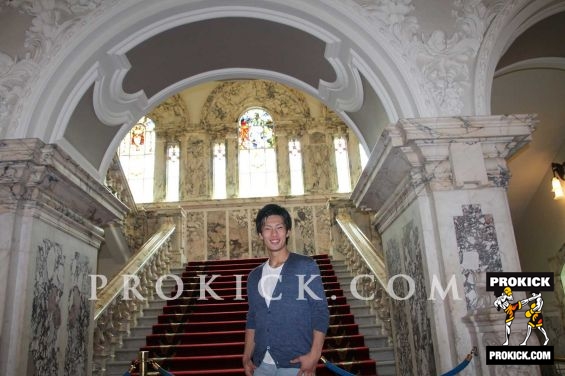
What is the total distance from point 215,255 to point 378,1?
9.31 m

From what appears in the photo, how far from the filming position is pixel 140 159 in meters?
14.4

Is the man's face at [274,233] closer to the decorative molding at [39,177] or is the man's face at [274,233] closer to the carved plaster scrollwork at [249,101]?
the decorative molding at [39,177]

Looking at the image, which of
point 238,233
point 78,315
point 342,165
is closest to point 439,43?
point 78,315

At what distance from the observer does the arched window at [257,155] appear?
14117 millimetres

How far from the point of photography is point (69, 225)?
5.00 metres

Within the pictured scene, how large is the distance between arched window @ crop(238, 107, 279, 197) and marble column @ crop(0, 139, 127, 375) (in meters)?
8.96

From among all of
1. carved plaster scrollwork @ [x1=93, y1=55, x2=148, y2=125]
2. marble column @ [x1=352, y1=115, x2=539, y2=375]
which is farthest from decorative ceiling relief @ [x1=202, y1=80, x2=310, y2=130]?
marble column @ [x1=352, y1=115, x2=539, y2=375]

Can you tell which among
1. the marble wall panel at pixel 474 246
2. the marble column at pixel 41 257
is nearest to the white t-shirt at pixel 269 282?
the marble wall panel at pixel 474 246

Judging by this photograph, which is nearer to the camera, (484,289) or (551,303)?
(484,289)

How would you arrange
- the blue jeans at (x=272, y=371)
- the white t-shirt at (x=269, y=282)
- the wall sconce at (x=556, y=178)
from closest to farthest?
1. the blue jeans at (x=272, y=371)
2. the white t-shirt at (x=269, y=282)
3. the wall sconce at (x=556, y=178)

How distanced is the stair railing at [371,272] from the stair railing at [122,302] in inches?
150

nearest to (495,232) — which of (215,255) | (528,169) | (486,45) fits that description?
(486,45)

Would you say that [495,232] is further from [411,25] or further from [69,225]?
[69,225]

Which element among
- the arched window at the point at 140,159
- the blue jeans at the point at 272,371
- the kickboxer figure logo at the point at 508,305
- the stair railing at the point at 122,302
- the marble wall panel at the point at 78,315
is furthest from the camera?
the arched window at the point at 140,159
